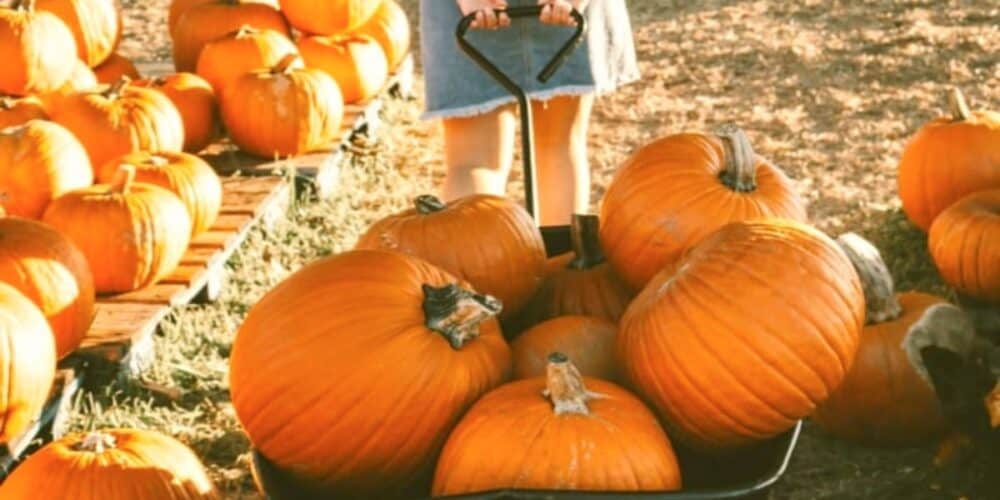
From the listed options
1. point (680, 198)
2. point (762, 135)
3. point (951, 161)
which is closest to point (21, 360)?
point (680, 198)

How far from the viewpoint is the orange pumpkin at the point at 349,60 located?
5297 millimetres

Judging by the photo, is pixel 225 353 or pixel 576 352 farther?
pixel 225 353

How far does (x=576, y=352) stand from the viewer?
213 centimetres

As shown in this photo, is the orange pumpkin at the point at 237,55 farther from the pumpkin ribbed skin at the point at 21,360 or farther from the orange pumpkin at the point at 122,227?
the pumpkin ribbed skin at the point at 21,360

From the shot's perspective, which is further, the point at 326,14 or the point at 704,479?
the point at 326,14

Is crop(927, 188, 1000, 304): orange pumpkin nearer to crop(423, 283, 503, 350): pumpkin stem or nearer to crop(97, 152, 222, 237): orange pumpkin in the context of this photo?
crop(423, 283, 503, 350): pumpkin stem

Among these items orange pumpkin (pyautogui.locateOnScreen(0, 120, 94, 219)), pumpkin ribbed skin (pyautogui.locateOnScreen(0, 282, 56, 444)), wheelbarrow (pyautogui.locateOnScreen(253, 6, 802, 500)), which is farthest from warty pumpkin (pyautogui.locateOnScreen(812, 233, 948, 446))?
orange pumpkin (pyautogui.locateOnScreen(0, 120, 94, 219))

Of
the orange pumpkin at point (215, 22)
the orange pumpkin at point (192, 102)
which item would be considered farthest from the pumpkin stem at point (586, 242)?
the orange pumpkin at point (215, 22)

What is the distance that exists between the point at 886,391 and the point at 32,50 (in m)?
2.82

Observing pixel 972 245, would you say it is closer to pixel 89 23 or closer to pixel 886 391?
pixel 886 391

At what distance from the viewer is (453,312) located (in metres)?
1.96

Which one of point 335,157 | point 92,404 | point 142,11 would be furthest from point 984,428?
point 142,11

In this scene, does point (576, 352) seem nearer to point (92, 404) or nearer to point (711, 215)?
point (711, 215)

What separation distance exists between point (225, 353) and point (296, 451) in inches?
70.9
